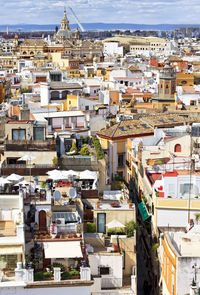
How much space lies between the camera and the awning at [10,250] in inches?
522

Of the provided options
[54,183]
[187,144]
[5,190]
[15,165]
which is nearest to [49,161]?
[15,165]

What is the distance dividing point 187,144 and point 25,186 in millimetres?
9237

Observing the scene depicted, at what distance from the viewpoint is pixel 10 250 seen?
1335 centimetres

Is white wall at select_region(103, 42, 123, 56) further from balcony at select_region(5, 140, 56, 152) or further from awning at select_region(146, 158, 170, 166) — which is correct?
balcony at select_region(5, 140, 56, 152)

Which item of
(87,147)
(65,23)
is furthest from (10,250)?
(65,23)

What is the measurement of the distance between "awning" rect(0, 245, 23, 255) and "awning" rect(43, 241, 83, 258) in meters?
0.62

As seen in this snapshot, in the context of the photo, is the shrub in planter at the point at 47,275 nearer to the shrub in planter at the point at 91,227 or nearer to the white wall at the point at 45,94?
the shrub in planter at the point at 91,227

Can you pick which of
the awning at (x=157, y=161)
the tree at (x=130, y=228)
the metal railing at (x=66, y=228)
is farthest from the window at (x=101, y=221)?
the awning at (x=157, y=161)

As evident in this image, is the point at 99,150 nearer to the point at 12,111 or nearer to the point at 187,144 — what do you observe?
the point at 187,144

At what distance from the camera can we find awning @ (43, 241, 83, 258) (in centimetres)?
1368

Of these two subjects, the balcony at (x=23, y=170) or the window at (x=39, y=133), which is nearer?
the balcony at (x=23, y=170)

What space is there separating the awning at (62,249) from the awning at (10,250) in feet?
2.05

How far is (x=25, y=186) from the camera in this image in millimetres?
18125

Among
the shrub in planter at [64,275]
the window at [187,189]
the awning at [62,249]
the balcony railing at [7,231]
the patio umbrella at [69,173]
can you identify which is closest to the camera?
the shrub in planter at [64,275]
